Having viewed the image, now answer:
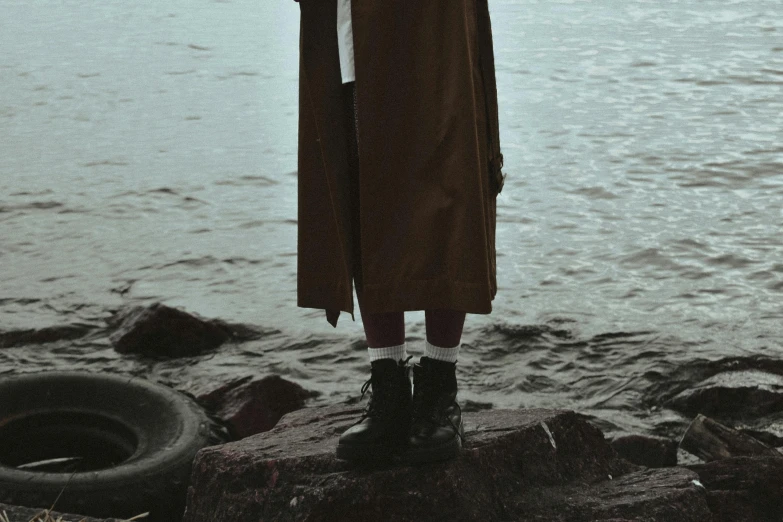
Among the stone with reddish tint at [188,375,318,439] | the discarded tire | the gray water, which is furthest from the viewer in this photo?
the gray water

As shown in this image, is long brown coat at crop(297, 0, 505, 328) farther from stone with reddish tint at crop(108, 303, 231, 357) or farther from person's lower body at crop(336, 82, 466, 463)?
stone with reddish tint at crop(108, 303, 231, 357)

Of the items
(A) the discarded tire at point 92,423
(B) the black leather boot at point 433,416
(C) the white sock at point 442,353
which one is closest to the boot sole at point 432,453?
(B) the black leather boot at point 433,416

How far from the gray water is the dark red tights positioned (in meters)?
3.19

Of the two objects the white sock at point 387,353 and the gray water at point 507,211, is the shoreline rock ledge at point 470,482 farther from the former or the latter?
the gray water at point 507,211

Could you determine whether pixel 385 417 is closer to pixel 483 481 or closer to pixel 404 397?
pixel 404 397

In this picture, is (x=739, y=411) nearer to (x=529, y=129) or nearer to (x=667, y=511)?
(x=667, y=511)

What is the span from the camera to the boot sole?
3.24 metres

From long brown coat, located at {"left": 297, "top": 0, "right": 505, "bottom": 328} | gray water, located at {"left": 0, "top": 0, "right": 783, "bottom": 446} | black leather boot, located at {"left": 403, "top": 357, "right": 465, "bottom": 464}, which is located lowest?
gray water, located at {"left": 0, "top": 0, "right": 783, "bottom": 446}

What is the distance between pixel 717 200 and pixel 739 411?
4.32 m

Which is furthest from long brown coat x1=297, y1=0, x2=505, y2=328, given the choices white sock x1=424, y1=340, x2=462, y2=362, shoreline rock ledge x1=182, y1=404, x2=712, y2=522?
shoreline rock ledge x1=182, y1=404, x2=712, y2=522

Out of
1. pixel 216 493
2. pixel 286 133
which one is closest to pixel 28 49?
pixel 286 133

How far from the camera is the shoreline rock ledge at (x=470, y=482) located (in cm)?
326

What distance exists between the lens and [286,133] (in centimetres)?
1309

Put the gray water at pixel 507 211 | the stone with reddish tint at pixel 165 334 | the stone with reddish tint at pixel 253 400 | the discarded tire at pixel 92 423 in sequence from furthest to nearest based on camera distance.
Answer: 1. the stone with reddish tint at pixel 165 334
2. the gray water at pixel 507 211
3. the stone with reddish tint at pixel 253 400
4. the discarded tire at pixel 92 423
